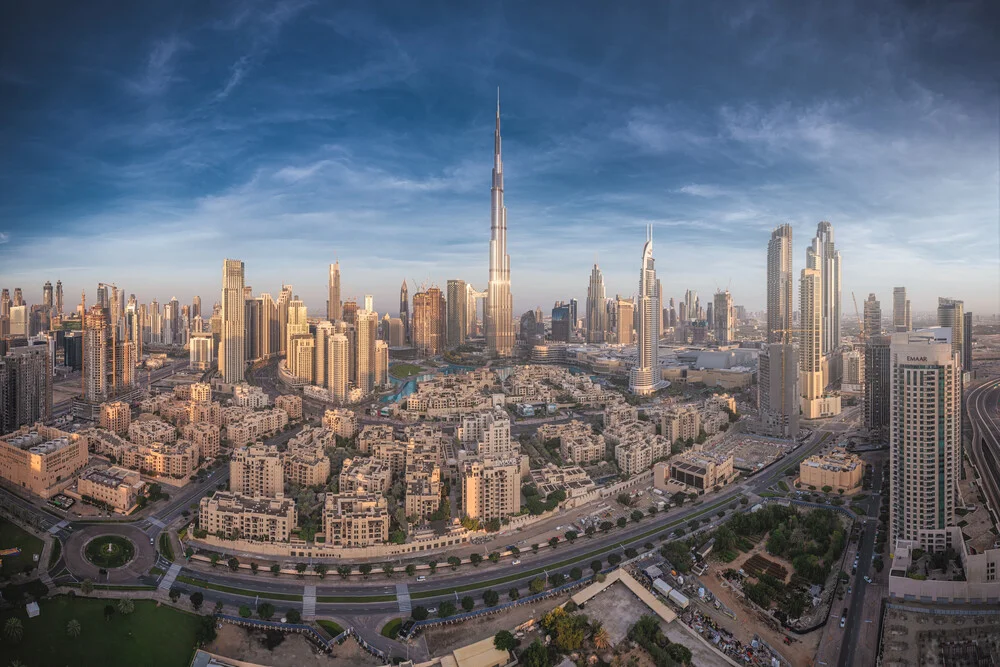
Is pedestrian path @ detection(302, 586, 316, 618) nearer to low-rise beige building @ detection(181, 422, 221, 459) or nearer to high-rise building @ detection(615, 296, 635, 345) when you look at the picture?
low-rise beige building @ detection(181, 422, 221, 459)

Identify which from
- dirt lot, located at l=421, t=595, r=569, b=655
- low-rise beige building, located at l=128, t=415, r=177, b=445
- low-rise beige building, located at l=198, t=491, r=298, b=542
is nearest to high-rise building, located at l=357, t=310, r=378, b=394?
low-rise beige building, located at l=128, t=415, r=177, b=445

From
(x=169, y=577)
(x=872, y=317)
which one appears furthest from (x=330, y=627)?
(x=872, y=317)

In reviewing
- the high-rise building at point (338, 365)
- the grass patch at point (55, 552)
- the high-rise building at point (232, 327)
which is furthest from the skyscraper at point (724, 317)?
the grass patch at point (55, 552)

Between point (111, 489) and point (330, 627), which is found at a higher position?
point (111, 489)

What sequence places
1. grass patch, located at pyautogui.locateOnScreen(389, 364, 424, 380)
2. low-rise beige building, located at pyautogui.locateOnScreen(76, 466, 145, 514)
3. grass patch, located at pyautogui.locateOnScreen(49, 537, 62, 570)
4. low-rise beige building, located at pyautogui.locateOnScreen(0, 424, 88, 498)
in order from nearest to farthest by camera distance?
grass patch, located at pyautogui.locateOnScreen(49, 537, 62, 570), low-rise beige building, located at pyautogui.locateOnScreen(76, 466, 145, 514), low-rise beige building, located at pyautogui.locateOnScreen(0, 424, 88, 498), grass patch, located at pyautogui.locateOnScreen(389, 364, 424, 380)

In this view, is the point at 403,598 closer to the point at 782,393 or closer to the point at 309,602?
the point at 309,602

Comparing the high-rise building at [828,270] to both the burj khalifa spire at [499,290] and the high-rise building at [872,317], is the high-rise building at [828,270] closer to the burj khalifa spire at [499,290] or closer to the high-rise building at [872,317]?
the high-rise building at [872,317]
